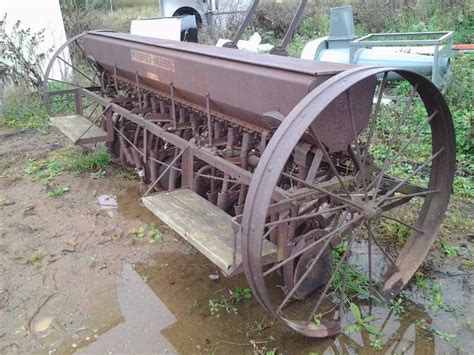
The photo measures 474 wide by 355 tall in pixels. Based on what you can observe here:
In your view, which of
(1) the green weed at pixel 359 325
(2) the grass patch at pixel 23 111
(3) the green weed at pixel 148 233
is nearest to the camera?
(1) the green weed at pixel 359 325

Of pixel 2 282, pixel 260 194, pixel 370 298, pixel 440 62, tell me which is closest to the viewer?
pixel 260 194

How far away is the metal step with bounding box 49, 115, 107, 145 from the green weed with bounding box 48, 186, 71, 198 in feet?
1.79

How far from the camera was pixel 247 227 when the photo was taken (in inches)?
81.5

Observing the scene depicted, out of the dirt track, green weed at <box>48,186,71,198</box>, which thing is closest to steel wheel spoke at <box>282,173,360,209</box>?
the dirt track

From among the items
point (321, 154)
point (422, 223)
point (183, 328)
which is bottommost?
point (183, 328)

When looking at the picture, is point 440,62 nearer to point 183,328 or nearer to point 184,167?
point 184,167

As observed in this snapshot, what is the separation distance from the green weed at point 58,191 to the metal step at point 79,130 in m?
0.54

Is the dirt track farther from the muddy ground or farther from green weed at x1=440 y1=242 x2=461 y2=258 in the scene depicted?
green weed at x1=440 y1=242 x2=461 y2=258

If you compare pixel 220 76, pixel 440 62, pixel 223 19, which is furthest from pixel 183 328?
pixel 223 19

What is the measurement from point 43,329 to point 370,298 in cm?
222

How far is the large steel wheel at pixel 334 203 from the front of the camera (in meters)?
2.08

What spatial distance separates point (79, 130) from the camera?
488cm

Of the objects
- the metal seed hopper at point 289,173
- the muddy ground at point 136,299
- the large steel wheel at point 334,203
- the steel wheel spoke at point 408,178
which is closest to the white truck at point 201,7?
the metal seed hopper at point 289,173

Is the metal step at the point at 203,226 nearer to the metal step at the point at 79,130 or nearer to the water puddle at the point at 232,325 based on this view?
the water puddle at the point at 232,325
